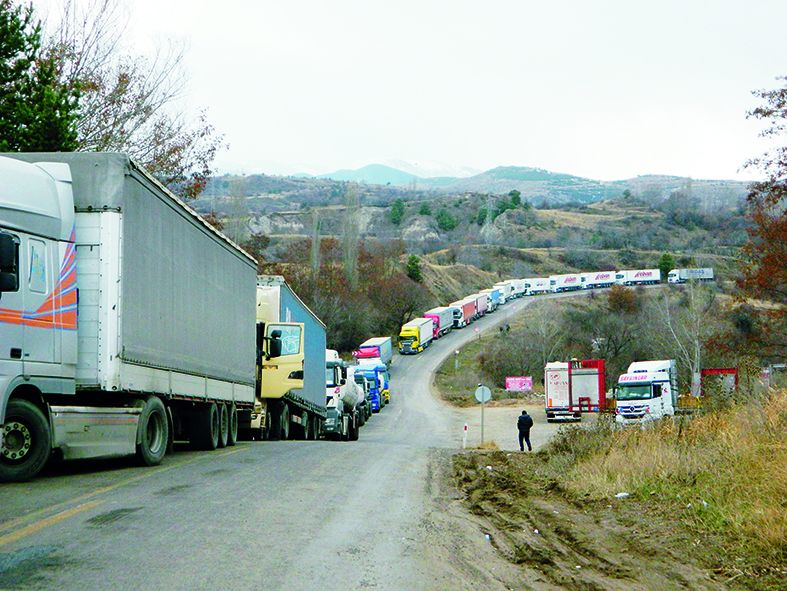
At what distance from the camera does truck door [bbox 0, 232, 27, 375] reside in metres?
10.6

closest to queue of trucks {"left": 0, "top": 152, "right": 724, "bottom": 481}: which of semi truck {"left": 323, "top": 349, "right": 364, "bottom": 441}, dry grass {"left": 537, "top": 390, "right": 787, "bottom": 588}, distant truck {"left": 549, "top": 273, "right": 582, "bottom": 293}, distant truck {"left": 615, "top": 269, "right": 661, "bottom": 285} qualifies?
dry grass {"left": 537, "top": 390, "right": 787, "bottom": 588}

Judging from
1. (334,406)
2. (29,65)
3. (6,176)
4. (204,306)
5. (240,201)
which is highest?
(240,201)

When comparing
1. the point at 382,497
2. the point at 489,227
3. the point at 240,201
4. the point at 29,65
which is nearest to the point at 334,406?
the point at 29,65

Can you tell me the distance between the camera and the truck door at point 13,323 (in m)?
10.6

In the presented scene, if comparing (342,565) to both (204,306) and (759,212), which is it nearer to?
(204,306)

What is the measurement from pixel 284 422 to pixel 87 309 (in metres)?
13.2

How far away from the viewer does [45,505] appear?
9438 mm

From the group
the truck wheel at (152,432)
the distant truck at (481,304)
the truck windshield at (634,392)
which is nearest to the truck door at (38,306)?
the truck wheel at (152,432)

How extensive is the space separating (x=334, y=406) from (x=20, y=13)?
16552mm

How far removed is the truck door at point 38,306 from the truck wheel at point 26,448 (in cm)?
56

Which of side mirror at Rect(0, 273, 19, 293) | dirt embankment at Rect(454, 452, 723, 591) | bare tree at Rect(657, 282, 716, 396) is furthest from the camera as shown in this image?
bare tree at Rect(657, 282, 716, 396)

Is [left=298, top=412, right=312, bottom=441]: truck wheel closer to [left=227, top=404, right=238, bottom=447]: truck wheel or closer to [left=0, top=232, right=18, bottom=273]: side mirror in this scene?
[left=227, top=404, right=238, bottom=447]: truck wheel

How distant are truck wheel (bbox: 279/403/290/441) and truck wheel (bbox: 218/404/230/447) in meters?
5.22

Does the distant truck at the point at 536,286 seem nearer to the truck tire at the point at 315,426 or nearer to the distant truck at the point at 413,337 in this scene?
the distant truck at the point at 413,337
